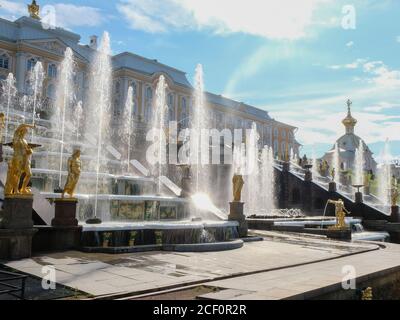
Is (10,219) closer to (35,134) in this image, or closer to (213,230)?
(213,230)

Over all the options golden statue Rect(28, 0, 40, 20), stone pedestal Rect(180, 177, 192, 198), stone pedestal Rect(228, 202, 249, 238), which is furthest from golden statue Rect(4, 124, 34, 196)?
golden statue Rect(28, 0, 40, 20)

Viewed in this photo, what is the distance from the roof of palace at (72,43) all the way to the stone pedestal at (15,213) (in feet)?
153

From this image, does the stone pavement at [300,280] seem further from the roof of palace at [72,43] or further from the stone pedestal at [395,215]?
the roof of palace at [72,43]

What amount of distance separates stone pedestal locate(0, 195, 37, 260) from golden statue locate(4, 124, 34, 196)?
0.22 metres

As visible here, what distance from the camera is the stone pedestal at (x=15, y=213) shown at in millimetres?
9328

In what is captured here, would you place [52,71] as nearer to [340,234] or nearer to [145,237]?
[340,234]

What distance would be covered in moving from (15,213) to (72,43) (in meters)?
53.2

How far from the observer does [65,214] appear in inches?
442

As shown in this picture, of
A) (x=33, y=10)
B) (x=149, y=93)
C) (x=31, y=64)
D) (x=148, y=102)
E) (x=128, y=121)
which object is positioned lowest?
(x=128, y=121)

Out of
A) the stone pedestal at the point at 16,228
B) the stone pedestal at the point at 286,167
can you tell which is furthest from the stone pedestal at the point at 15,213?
the stone pedestal at the point at 286,167

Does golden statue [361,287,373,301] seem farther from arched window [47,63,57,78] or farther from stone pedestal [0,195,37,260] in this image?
arched window [47,63,57,78]

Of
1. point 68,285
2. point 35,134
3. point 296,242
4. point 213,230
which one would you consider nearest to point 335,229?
point 296,242

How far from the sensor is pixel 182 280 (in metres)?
7.54

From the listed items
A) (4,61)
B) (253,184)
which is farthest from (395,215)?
(4,61)
